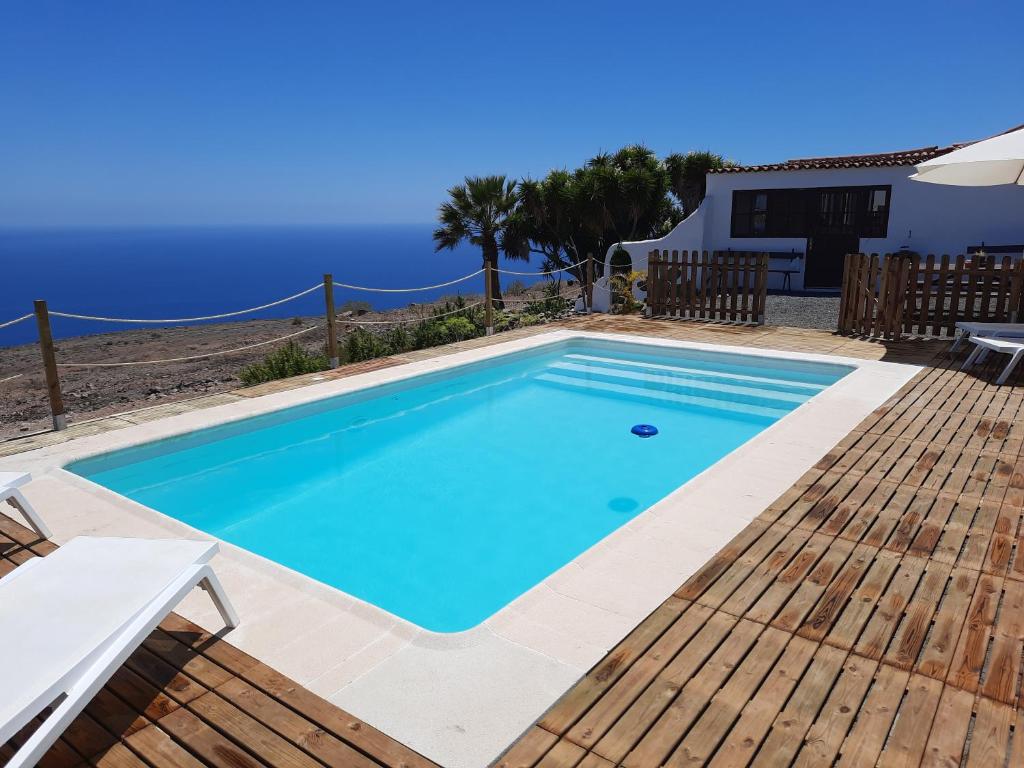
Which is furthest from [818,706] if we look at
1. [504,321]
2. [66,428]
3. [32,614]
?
[504,321]

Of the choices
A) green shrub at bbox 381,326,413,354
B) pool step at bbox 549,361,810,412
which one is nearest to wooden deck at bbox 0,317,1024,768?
pool step at bbox 549,361,810,412

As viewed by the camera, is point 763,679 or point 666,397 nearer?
point 763,679

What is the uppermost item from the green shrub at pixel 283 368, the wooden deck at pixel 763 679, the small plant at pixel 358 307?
the wooden deck at pixel 763 679

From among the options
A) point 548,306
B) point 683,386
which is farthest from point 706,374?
point 548,306

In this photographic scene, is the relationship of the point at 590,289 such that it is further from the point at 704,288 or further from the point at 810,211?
the point at 810,211

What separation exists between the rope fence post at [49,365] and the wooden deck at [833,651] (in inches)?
257

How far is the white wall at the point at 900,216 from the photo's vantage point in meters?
16.8

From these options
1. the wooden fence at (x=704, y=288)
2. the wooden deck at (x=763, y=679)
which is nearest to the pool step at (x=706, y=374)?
the wooden fence at (x=704, y=288)

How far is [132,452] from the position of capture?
22.1 ft

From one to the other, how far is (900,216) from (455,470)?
15996 millimetres

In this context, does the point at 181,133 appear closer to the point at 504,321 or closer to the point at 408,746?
the point at 504,321

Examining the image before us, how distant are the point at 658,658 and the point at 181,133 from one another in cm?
12115

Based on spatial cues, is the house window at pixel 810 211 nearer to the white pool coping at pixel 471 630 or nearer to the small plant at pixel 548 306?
the small plant at pixel 548 306

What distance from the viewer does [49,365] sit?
704 cm
